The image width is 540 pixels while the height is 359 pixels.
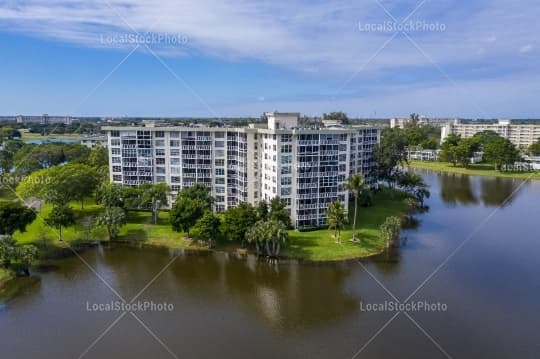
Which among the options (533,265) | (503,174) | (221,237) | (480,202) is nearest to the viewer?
(533,265)

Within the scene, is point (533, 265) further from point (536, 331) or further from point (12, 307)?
point (12, 307)

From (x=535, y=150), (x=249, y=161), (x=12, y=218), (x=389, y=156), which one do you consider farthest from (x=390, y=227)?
(x=535, y=150)

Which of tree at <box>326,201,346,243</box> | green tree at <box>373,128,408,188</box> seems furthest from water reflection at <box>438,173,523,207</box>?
tree at <box>326,201,346,243</box>

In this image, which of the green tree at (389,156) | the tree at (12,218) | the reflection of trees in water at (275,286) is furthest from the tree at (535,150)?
the tree at (12,218)

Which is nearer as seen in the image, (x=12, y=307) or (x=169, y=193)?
(x=12, y=307)

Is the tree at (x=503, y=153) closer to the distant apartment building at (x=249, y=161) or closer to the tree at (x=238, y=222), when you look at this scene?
the distant apartment building at (x=249, y=161)

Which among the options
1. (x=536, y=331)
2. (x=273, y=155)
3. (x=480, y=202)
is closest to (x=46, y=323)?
(x=273, y=155)
